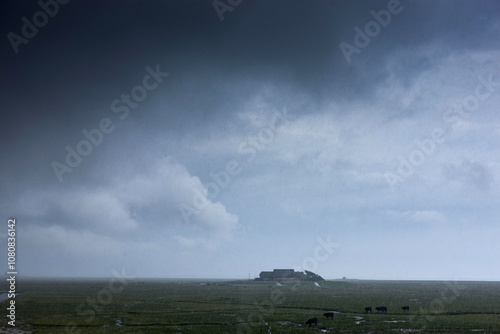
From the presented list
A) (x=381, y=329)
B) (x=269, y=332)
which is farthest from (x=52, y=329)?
(x=381, y=329)

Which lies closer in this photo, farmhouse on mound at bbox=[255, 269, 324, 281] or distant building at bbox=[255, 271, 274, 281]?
farmhouse on mound at bbox=[255, 269, 324, 281]

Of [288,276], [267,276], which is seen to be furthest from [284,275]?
[267,276]

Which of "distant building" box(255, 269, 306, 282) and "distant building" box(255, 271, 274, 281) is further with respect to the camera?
"distant building" box(255, 271, 274, 281)

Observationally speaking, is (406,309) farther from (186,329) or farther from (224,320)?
(186,329)

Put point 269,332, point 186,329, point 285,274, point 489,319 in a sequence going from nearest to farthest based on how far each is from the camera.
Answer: point 269,332, point 186,329, point 489,319, point 285,274

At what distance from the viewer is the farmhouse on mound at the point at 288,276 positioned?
17900 cm

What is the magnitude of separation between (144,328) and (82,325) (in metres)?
8.58

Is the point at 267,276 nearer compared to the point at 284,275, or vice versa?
the point at 284,275

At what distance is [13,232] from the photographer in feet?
125

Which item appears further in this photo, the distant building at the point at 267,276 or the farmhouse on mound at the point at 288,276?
the distant building at the point at 267,276

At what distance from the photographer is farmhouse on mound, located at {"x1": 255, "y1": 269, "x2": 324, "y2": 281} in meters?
179

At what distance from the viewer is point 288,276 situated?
18000cm

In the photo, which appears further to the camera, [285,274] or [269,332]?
[285,274]

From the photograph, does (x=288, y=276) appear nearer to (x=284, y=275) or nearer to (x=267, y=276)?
(x=284, y=275)
